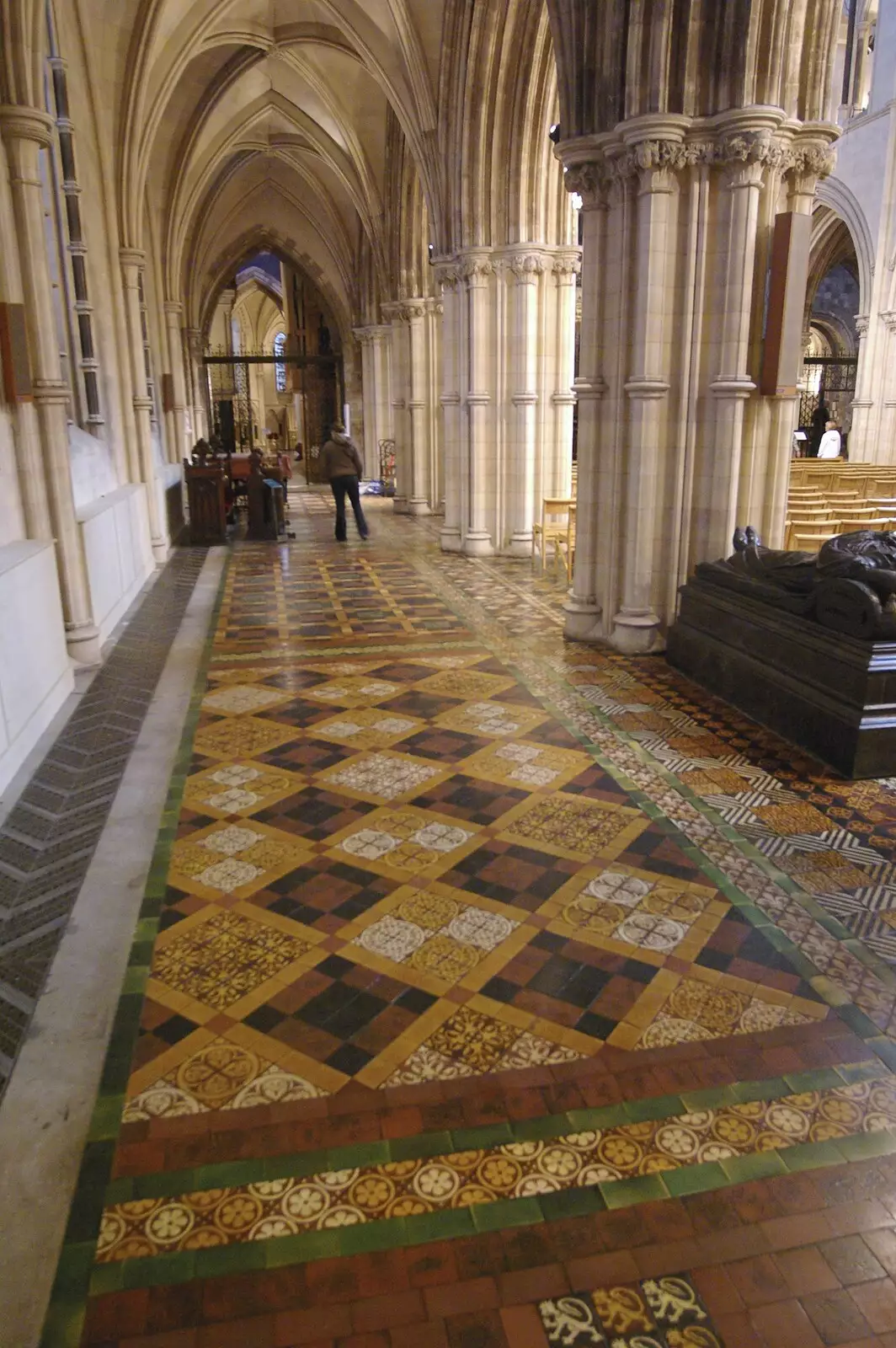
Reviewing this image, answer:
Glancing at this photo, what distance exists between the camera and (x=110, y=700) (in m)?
6.23

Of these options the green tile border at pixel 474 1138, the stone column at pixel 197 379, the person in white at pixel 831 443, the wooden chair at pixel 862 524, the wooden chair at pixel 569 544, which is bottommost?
the green tile border at pixel 474 1138

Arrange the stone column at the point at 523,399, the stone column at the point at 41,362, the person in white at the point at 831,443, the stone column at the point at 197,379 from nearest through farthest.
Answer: the stone column at the point at 41,362
the stone column at the point at 523,399
the person in white at the point at 831,443
the stone column at the point at 197,379

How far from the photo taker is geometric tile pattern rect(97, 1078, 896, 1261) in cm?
215

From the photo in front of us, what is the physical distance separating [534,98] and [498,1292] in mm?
12508

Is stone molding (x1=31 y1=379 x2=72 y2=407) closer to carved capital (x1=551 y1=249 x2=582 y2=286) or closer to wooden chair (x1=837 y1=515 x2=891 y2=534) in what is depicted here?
wooden chair (x1=837 y1=515 x2=891 y2=534)

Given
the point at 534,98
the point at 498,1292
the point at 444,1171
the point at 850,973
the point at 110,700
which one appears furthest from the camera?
the point at 534,98

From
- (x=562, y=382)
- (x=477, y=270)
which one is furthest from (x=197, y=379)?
(x=562, y=382)

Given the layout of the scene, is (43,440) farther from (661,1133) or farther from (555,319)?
(555,319)

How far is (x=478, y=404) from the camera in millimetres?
12000

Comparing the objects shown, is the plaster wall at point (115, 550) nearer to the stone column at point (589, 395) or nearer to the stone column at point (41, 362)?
the stone column at point (41, 362)

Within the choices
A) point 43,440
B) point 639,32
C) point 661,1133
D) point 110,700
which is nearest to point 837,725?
point 661,1133

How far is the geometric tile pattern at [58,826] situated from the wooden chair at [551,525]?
4.97m

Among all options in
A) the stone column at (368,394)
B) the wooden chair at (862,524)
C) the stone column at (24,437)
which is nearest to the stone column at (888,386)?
the stone column at (368,394)

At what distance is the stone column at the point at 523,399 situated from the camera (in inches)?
455
